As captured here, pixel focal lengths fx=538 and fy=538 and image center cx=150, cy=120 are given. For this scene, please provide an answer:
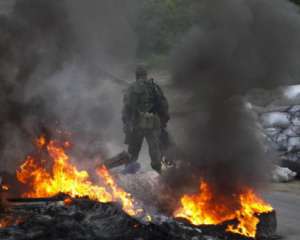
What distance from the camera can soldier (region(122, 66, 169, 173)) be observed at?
403 inches

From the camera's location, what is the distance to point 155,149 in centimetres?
1012

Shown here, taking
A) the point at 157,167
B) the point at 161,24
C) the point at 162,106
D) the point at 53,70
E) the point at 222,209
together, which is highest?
the point at 161,24

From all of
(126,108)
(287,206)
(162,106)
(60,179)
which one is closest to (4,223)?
(60,179)

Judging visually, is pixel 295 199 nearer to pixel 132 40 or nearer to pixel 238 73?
pixel 238 73

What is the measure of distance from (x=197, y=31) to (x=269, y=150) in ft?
13.3

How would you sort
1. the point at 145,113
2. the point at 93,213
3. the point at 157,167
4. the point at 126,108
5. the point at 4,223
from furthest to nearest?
the point at 126,108 → the point at 145,113 → the point at 157,167 → the point at 93,213 → the point at 4,223

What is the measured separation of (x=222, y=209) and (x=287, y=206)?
111 inches

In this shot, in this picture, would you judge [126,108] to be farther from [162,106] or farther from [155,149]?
[155,149]

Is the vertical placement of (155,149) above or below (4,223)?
above

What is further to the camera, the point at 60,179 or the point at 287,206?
the point at 287,206

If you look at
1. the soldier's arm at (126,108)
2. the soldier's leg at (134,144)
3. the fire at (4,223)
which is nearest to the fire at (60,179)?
the fire at (4,223)

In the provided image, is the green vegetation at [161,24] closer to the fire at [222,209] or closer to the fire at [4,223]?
the fire at [222,209]

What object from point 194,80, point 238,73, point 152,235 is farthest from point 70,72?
point 152,235

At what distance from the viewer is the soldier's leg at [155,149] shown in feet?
32.6
